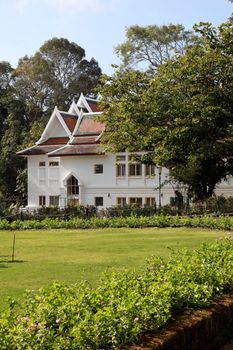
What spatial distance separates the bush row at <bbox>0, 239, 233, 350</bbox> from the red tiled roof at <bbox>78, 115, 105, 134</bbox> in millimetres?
36643

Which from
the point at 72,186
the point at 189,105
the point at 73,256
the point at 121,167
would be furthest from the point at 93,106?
the point at 73,256

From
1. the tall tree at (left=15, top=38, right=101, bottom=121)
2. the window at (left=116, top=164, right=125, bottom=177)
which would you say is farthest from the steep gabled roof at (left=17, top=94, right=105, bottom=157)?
the tall tree at (left=15, top=38, right=101, bottom=121)

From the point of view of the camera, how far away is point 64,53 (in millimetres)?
62594

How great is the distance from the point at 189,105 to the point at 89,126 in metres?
26.9

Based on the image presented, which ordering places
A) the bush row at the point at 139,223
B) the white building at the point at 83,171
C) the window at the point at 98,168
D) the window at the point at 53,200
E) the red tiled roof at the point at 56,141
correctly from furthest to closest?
the red tiled roof at the point at 56,141
the window at the point at 53,200
the window at the point at 98,168
the white building at the point at 83,171
the bush row at the point at 139,223

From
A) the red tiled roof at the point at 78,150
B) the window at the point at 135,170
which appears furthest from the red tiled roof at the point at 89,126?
the window at the point at 135,170

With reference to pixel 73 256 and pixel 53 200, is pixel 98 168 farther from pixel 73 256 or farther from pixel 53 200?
pixel 73 256

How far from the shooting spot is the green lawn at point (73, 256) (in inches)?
403

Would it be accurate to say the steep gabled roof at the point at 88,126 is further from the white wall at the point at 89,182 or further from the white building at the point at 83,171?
the white wall at the point at 89,182

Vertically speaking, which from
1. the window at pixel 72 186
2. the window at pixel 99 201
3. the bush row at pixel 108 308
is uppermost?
the window at pixel 72 186

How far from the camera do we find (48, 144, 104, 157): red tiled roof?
4197 cm

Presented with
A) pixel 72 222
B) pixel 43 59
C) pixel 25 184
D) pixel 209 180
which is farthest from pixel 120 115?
pixel 43 59

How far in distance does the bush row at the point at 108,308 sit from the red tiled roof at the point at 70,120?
130 ft

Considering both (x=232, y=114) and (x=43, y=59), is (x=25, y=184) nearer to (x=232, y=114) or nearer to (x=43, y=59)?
(x=43, y=59)
